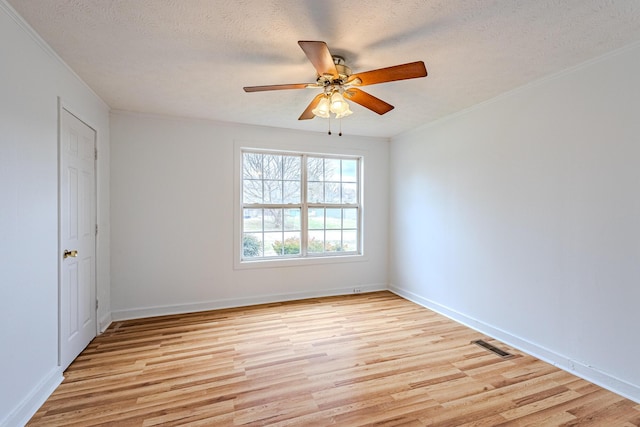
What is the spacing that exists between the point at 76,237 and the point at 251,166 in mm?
2093

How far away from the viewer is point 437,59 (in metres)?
2.25

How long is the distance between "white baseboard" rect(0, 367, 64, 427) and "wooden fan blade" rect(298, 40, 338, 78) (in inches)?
103

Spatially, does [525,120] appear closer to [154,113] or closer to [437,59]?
[437,59]

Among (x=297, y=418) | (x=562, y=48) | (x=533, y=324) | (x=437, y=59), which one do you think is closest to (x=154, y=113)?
(x=437, y=59)

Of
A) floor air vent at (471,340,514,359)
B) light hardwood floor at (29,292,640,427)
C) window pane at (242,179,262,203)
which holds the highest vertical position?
window pane at (242,179,262,203)

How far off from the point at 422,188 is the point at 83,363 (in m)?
4.01

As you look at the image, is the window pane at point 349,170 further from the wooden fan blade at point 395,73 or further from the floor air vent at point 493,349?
the floor air vent at point 493,349

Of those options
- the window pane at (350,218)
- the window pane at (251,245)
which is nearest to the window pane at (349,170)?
the window pane at (350,218)

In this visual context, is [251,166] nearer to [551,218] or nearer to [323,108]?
[323,108]

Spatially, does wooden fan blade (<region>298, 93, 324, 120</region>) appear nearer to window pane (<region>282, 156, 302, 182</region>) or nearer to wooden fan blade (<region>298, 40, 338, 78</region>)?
wooden fan blade (<region>298, 40, 338, 78</region>)

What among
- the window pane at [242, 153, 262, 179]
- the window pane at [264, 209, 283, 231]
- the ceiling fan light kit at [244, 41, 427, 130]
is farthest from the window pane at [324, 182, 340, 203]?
the ceiling fan light kit at [244, 41, 427, 130]

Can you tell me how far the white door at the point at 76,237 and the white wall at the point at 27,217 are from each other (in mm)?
123

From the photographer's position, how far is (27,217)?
1.87 meters

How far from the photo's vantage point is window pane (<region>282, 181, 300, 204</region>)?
4270mm
